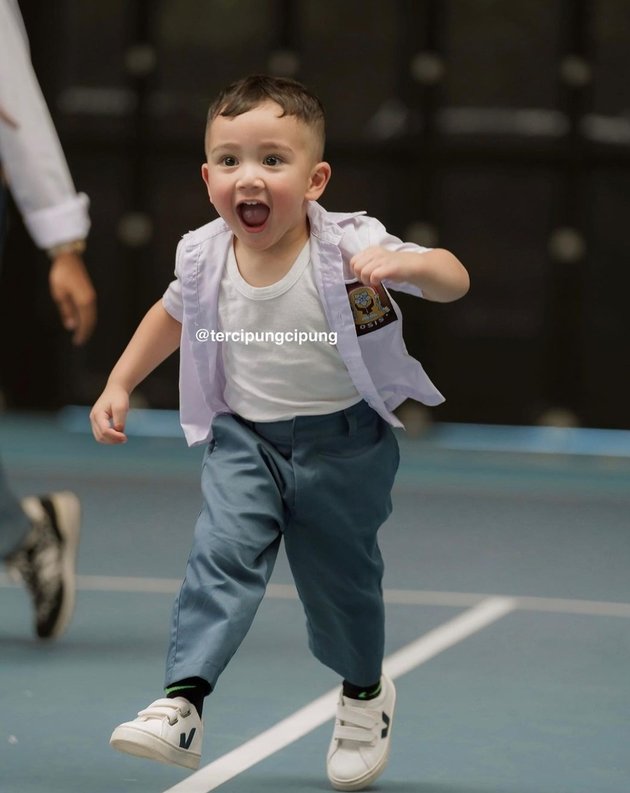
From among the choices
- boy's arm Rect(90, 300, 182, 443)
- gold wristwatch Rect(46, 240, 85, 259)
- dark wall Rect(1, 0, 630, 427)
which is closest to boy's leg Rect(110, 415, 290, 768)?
boy's arm Rect(90, 300, 182, 443)

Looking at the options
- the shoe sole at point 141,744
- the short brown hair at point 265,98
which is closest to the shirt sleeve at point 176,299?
the short brown hair at point 265,98

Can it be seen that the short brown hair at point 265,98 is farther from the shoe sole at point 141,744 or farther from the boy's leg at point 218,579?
the shoe sole at point 141,744

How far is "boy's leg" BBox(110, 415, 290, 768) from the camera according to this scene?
2.84 m

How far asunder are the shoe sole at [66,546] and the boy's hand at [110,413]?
1442mm

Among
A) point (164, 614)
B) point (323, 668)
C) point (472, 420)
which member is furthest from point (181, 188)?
point (323, 668)

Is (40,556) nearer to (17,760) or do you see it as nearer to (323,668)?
(323,668)

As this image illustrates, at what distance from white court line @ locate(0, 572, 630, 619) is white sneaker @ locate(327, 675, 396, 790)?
1836mm

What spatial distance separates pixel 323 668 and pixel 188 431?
48.0 inches

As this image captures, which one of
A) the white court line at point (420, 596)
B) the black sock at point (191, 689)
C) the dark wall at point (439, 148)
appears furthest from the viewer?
the dark wall at point (439, 148)

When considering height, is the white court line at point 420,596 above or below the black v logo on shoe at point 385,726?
below

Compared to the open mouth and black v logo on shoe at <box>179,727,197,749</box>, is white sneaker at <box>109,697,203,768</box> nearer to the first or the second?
black v logo on shoe at <box>179,727,197,749</box>

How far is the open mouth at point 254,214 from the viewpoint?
9.87ft

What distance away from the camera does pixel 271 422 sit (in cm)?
313

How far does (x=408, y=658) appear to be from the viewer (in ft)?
14.5
